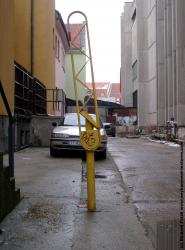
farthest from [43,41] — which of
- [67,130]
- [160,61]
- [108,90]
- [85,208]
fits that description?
[108,90]

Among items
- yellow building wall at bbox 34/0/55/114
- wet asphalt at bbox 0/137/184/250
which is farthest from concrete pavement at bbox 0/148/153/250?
yellow building wall at bbox 34/0/55/114

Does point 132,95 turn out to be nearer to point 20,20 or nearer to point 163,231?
point 20,20

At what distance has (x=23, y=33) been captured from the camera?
71.5ft

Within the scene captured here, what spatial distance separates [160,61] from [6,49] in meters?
24.8

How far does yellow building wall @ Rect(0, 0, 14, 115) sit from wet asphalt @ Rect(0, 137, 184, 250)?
9.79ft

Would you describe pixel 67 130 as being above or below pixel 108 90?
below

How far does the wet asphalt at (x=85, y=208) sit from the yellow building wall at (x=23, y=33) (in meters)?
7.88

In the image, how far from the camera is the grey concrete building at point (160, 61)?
3145 centimetres

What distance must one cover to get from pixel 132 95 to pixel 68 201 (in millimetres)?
55985

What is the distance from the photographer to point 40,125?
21.9 metres

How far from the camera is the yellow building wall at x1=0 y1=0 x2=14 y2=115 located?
50.0ft

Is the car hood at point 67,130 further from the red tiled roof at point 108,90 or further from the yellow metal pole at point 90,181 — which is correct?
the red tiled roof at point 108,90

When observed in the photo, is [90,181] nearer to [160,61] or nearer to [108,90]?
[160,61]

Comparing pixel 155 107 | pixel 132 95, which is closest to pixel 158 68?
pixel 155 107
